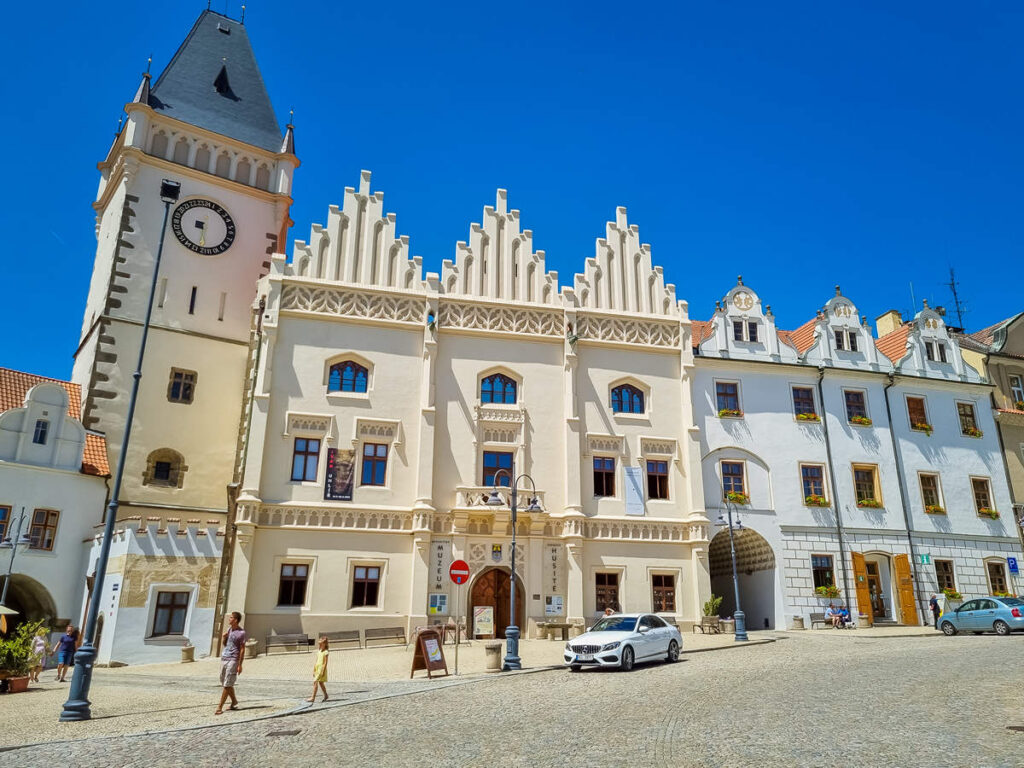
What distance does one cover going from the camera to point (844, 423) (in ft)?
113

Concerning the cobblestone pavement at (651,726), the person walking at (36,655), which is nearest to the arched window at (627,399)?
the cobblestone pavement at (651,726)

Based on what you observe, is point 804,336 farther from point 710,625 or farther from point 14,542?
point 14,542

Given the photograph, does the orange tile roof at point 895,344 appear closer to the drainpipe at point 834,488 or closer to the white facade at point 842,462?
the white facade at point 842,462

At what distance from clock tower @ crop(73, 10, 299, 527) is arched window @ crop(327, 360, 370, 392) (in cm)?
522

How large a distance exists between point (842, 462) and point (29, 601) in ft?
110

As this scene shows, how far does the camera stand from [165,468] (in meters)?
31.8

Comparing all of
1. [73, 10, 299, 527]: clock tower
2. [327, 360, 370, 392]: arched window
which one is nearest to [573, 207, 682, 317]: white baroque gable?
[327, 360, 370, 392]: arched window

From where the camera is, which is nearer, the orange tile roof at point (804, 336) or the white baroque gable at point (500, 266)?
the white baroque gable at point (500, 266)

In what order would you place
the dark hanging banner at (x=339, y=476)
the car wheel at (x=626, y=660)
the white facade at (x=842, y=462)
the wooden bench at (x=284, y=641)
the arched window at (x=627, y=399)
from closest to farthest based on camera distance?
the car wheel at (x=626, y=660) → the wooden bench at (x=284, y=641) → the dark hanging banner at (x=339, y=476) → the white facade at (x=842, y=462) → the arched window at (x=627, y=399)

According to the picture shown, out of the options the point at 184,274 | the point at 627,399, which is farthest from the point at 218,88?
the point at 627,399

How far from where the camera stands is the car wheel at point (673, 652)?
20678 millimetres

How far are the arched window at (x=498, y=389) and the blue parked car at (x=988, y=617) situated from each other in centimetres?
1811

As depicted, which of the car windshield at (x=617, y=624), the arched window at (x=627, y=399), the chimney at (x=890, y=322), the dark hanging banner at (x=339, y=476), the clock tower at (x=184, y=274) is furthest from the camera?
the chimney at (x=890, y=322)

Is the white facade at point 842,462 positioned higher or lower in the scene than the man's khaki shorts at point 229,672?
higher
